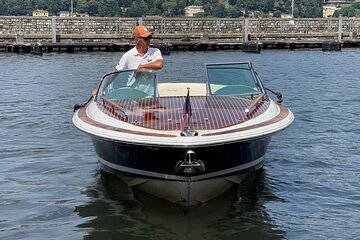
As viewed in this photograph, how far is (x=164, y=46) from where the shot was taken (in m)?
49.5

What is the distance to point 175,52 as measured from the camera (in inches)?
2079

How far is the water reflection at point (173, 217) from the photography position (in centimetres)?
A: 858

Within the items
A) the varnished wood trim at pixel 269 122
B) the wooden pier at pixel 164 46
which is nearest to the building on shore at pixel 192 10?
the wooden pier at pixel 164 46

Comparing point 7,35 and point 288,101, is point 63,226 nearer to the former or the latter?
point 288,101

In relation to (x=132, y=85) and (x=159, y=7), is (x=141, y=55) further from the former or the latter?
(x=159, y=7)

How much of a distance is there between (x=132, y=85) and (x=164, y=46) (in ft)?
129

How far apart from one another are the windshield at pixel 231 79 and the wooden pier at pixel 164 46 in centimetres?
3825

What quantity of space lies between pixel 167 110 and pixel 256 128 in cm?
137

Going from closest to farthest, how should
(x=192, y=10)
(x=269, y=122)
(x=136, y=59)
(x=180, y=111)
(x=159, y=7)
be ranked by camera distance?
(x=180, y=111) < (x=269, y=122) < (x=136, y=59) < (x=159, y=7) < (x=192, y=10)

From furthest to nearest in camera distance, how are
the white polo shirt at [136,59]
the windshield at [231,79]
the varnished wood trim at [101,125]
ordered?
the white polo shirt at [136,59] → the windshield at [231,79] → the varnished wood trim at [101,125]

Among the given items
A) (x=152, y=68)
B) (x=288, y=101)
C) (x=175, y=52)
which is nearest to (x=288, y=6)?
(x=175, y=52)

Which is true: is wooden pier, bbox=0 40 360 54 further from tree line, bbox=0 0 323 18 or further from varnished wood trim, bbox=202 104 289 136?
tree line, bbox=0 0 323 18

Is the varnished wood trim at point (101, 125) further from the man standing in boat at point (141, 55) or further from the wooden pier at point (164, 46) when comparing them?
the wooden pier at point (164, 46)

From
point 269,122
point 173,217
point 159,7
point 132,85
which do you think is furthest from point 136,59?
point 159,7
